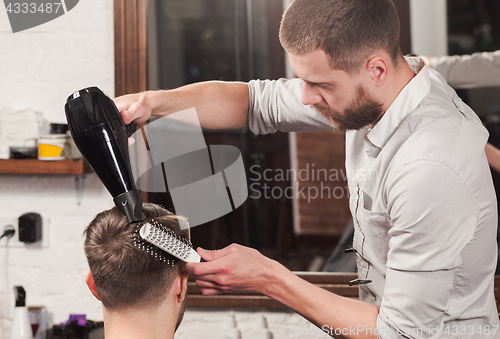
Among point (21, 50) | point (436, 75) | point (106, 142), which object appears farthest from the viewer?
point (21, 50)

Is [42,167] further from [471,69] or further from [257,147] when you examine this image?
[471,69]

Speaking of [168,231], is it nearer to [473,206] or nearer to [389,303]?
[389,303]

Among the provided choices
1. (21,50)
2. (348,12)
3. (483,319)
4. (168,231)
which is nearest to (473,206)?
(483,319)

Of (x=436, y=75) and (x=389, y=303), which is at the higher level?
(x=436, y=75)

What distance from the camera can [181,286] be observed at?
42.7 inches

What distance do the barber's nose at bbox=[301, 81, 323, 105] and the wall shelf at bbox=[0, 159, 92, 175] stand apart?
960 mm

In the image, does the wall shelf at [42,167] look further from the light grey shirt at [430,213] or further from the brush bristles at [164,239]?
the light grey shirt at [430,213]

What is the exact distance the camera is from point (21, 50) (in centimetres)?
172

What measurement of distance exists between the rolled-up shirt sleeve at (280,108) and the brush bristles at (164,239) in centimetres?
55

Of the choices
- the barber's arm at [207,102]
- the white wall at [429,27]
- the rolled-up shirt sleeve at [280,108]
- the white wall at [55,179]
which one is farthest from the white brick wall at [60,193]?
the white wall at [429,27]

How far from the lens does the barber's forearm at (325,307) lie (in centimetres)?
102

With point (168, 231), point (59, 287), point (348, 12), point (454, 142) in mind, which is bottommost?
point (59, 287)

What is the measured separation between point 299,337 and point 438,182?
107cm

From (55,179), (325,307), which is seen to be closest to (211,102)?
(325,307)
